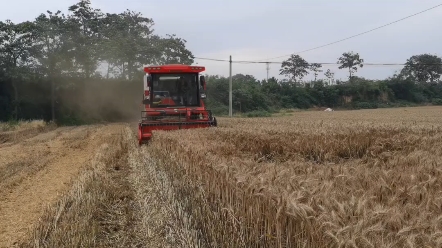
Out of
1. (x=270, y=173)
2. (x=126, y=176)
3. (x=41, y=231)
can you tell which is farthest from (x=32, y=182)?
(x=270, y=173)

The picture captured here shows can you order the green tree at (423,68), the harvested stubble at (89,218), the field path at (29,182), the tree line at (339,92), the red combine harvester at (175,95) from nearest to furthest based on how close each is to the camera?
1. the harvested stubble at (89,218)
2. the field path at (29,182)
3. the red combine harvester at (175,95)
4. the tree line at (339,92)
5. the green tree at (423,68)

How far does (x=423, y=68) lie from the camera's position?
77625 millimetres

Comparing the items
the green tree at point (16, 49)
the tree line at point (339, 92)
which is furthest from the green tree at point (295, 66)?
the green tree at point (16, 49)

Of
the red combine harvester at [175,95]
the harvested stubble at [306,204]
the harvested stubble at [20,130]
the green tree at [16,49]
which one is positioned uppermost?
the green tree at [16,49]

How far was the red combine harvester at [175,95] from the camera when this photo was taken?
1366cm

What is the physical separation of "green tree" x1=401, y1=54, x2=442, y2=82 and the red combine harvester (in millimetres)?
71020

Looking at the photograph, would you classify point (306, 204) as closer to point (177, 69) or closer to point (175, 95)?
point (177, 69)

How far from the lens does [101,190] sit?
6.59 meters

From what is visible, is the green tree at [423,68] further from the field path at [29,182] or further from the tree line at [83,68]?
the field path at [29,182]

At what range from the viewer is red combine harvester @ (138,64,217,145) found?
13.7 metres

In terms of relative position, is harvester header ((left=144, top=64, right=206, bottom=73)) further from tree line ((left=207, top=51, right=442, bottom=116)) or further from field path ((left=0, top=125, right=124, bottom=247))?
tree line ((left=207, top=51, right=442, bottom=116))

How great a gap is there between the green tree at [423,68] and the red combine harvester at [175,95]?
233 feet

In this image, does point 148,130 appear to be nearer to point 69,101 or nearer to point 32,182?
point 32,182

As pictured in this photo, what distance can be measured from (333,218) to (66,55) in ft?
110
